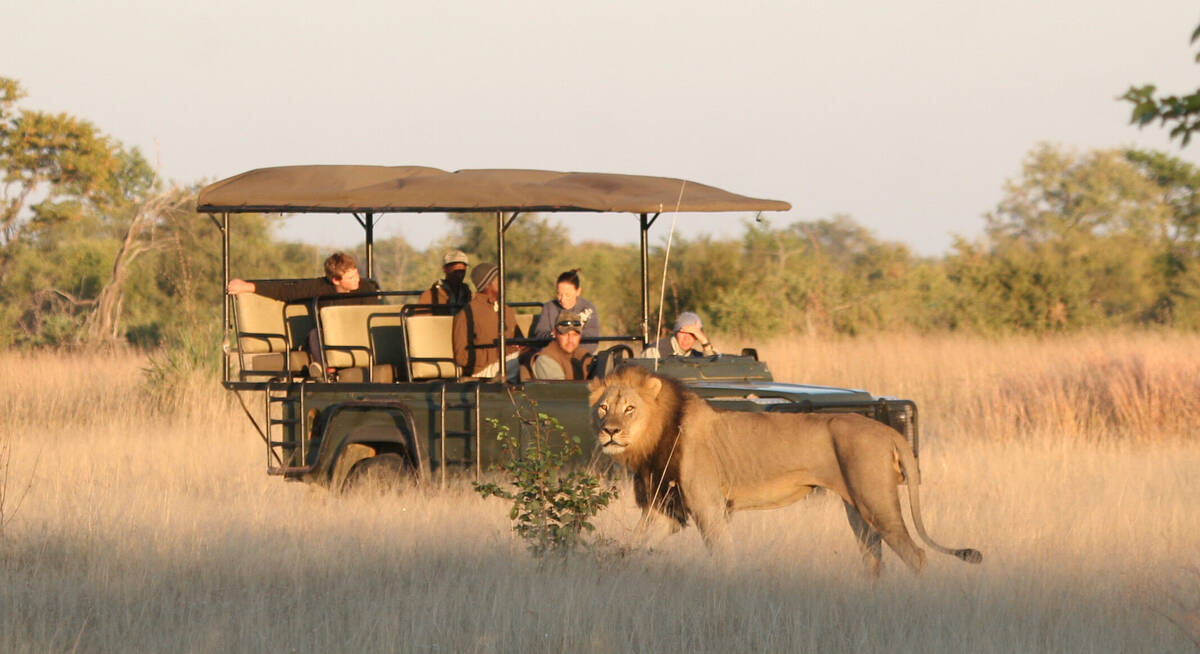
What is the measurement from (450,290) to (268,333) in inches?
45.2

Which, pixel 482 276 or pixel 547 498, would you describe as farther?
pixel 482 276

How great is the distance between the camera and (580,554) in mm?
7168

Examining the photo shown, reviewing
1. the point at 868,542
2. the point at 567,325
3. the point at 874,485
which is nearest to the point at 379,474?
the point at 567,325

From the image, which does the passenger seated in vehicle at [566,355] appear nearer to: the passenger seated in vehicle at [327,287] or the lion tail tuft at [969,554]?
the passenger seated in vehicle at [327,287]

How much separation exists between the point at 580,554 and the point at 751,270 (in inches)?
788

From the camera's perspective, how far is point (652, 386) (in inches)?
280

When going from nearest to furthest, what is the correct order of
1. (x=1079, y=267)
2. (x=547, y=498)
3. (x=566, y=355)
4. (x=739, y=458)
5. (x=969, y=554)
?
(x=969, y=554) < (x=739, y=458) < (x=547, y=498) < (x=566, y=355) < (x=1079, y=267)

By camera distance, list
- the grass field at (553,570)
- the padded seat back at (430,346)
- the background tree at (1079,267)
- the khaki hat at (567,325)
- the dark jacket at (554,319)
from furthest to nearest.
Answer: the background tree at (1079,267) → the dark jacket at (554,319) → the khaki hat at (567,325) → the padded seat back at (430,346) → the grass field at (553,570)

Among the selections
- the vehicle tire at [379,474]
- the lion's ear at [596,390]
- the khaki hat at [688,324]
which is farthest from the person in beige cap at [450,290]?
the lion's ear at [596,390]

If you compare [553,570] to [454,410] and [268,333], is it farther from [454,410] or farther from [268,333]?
[268,333]

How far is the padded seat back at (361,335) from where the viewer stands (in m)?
9.19

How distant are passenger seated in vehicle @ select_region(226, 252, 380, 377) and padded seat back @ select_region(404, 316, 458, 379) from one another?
667 mm

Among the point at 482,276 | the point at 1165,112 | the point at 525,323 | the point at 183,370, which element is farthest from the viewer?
the point at 183,370

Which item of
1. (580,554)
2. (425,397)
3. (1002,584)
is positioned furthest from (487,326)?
(1002,584)
